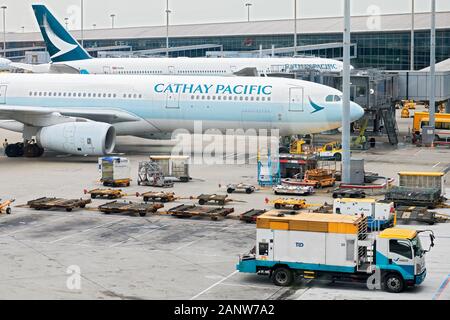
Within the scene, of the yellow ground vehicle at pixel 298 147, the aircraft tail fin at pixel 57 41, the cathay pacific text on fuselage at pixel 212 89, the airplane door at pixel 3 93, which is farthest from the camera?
the aircraft tail fin at pixel 57 41

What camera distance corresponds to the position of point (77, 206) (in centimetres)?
3294

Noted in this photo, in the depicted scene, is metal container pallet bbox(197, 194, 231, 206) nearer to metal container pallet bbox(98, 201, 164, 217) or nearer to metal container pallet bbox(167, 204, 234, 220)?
metal container pallet bbox(167, 204, 234, 220)

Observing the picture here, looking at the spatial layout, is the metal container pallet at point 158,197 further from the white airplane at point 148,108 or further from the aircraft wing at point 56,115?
the aircraft wing at point 56,115

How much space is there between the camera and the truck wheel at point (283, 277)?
2214 centimetres

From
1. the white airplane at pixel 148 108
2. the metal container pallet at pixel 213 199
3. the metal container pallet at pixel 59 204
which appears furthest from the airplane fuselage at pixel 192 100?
the metal container pallet at pixel 59 204

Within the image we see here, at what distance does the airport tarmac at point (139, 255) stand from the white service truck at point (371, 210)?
165 cm

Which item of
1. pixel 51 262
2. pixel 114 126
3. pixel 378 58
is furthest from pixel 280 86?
pixel 378 58

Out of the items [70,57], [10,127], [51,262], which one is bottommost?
[51,262]

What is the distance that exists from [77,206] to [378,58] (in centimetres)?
9226

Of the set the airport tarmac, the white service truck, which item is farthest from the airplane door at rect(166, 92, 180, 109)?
the white service truck

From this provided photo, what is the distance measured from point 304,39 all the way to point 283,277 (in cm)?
10858

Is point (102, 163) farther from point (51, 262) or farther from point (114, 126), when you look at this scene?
point (51, 262)

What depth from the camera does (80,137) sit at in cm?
4453

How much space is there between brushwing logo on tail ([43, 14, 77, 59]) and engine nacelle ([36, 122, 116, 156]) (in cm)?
3451
